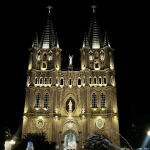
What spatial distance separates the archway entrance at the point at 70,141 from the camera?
4028cm

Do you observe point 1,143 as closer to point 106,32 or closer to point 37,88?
point 37,88

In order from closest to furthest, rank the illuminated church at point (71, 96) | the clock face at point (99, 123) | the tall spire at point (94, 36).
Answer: the illuminated church at point (71, 96)
the clock face at point (99, 123)
the tall spire at point (94, 36)

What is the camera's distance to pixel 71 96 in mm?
42938

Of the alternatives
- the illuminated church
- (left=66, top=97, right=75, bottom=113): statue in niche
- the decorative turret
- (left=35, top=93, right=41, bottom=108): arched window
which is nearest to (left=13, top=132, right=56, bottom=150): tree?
the illuminated church

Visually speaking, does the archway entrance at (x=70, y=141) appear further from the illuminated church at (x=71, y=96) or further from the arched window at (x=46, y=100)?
the arched window at (x=46, y=100)

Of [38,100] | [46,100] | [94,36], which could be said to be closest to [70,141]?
[46,100]

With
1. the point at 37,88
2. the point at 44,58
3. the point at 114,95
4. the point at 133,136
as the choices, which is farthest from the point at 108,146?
the point at 44,58

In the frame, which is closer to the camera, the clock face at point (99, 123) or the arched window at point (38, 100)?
the clock face at point (99, 123)

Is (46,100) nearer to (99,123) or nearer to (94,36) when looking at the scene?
(99,123)

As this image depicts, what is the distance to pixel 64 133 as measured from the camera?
40688 mm

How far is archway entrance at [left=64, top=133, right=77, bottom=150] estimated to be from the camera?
40.3 metres

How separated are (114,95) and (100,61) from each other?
7.52m

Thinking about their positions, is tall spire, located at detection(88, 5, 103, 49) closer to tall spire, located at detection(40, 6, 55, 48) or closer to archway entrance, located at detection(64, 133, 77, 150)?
tall spire, located at detection(40, 6, 55, 48)

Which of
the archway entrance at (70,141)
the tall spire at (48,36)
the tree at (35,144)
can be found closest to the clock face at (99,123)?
the archway entrance at (70,141)
